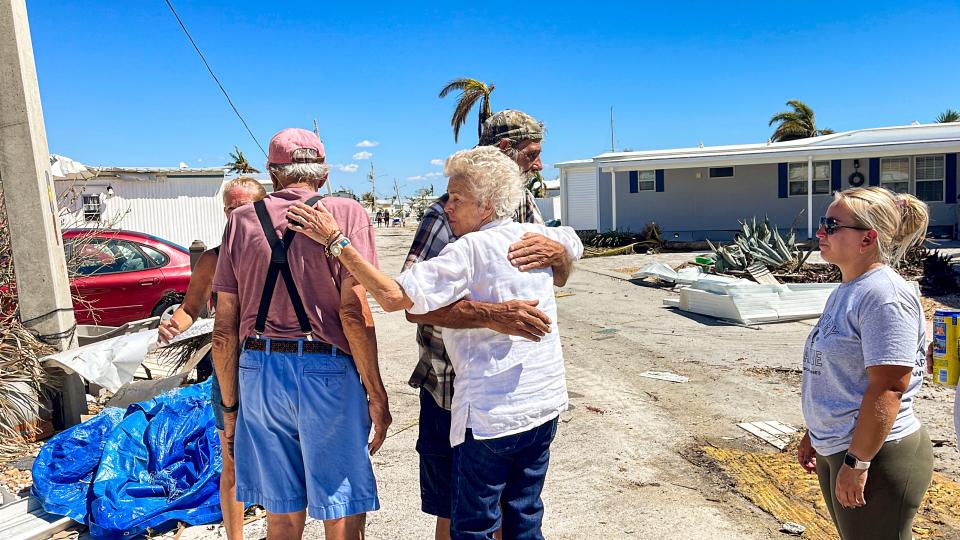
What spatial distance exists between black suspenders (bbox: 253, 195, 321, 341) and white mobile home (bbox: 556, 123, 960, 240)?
60.0 feet

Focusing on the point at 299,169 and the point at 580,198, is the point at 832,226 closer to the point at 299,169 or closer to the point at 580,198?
the point at 299,169

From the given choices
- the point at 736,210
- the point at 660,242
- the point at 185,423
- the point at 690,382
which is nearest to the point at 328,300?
the point at 185,423

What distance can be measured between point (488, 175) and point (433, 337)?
676 mm

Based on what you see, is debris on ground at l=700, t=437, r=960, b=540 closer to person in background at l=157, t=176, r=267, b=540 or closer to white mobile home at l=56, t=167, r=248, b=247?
person in background at l=157, t=176, r=267, b=540

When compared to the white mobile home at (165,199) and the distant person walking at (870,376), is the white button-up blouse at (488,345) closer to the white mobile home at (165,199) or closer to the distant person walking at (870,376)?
the distant person walking at (870,376)

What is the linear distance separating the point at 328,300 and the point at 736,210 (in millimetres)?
20869

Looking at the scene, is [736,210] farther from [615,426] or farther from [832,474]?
[832,474]

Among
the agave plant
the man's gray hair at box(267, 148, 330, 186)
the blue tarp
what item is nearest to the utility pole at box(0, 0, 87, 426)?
the blue tarp

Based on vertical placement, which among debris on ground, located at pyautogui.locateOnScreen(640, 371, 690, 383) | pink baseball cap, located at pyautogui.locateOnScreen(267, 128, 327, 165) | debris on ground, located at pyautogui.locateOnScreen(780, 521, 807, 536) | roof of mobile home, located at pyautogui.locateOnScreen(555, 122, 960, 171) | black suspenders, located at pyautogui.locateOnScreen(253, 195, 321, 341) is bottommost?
debris on ground, located at pyautogui.locateOnScreen(640, 371, 690, 383)

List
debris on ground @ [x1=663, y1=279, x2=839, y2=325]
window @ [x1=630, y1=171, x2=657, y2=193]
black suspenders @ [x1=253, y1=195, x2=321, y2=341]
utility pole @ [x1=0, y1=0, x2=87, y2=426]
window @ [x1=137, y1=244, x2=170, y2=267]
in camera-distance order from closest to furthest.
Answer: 1. black suspenders @ [x1=253, y1=195, x2=321, y2=341]
2. utility pole @ [x1=0, y1=0, x2=87, y2=426]
3. window @ [x1=137, y1=244, x2=170, y2=267]
4. debris on ground @ [x1=663, y1=279, x2=839, y2=325]
5. window @ [x1=630, y1=171, x2=657, y2=193]

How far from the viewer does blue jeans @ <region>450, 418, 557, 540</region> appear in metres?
2.20

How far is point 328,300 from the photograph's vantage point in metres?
2.45

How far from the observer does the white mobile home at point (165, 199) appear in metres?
19.0

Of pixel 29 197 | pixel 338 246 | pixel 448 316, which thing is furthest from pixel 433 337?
pixel 29 197
